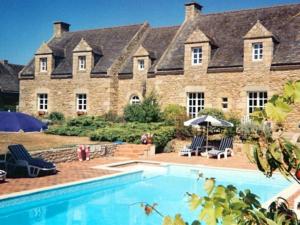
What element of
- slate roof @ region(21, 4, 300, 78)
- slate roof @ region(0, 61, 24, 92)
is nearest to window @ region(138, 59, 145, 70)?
slate roof @ region(21, 4, 300, 78)

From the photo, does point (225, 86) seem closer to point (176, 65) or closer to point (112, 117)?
point (176, 65)

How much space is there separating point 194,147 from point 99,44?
16513mm

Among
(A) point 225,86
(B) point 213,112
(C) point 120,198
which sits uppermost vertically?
(A) point 225,86

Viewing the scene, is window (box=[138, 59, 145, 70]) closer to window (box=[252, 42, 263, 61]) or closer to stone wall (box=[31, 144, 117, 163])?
window (box=[252, 42, 263, 61])

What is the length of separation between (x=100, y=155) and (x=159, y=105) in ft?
30.9

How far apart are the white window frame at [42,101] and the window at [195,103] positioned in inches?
513

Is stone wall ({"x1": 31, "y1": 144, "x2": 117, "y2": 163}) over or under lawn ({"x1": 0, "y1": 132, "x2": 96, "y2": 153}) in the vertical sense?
under

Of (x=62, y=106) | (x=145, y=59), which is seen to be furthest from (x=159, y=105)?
(x=62, y=106)

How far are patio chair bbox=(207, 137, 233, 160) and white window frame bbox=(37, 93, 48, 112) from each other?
58.3 ft

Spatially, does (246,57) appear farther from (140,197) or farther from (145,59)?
(140,197)

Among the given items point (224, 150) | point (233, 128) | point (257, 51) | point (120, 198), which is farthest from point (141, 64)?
point (120, 198)

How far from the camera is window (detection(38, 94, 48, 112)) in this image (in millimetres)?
33844

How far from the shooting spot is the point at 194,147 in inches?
847

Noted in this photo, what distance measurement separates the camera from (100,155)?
783 inches
